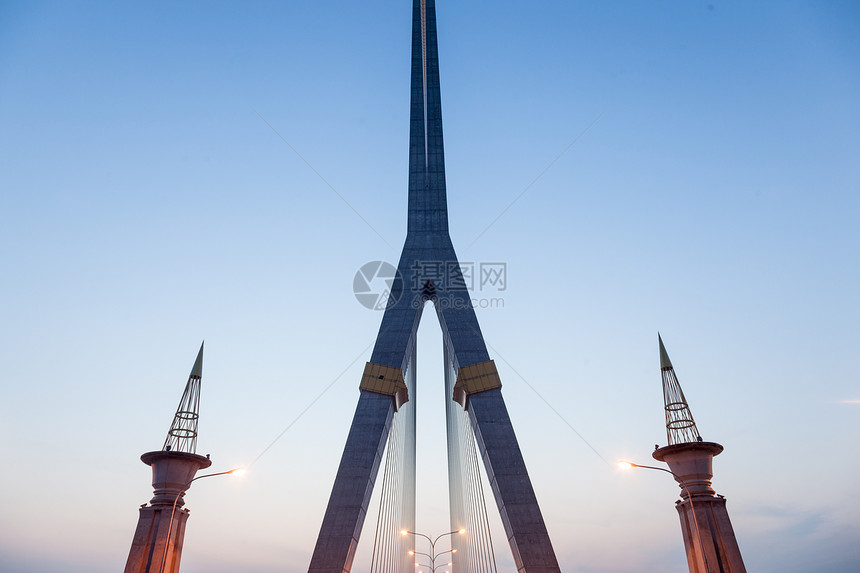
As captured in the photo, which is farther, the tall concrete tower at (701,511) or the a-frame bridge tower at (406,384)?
the a-frame bridge tower at (406,384)

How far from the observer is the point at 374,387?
2583 cm

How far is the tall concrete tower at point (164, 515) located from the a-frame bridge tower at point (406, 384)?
574 cm

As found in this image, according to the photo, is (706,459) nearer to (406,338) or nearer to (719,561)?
(719,561)

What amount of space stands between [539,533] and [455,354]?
26.7ft

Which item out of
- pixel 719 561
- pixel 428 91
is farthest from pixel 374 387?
pixel 428 91

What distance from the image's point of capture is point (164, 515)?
17.8 metres

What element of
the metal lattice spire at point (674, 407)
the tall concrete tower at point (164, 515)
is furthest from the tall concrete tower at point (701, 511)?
the tall concrete tower at point (164, 515)

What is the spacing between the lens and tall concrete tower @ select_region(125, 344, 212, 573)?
17.3 meters

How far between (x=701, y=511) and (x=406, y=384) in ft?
43.1

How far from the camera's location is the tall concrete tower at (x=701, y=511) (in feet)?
63.6

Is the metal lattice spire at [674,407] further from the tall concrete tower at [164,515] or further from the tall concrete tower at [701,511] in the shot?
the tall concrete tower at [164,515]

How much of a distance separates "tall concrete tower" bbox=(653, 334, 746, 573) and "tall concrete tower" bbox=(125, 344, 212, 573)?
15991 mm

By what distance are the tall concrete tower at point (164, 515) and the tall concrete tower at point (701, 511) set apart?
15991 mm

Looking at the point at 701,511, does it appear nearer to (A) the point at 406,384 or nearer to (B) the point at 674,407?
(B) the point at 674,407
